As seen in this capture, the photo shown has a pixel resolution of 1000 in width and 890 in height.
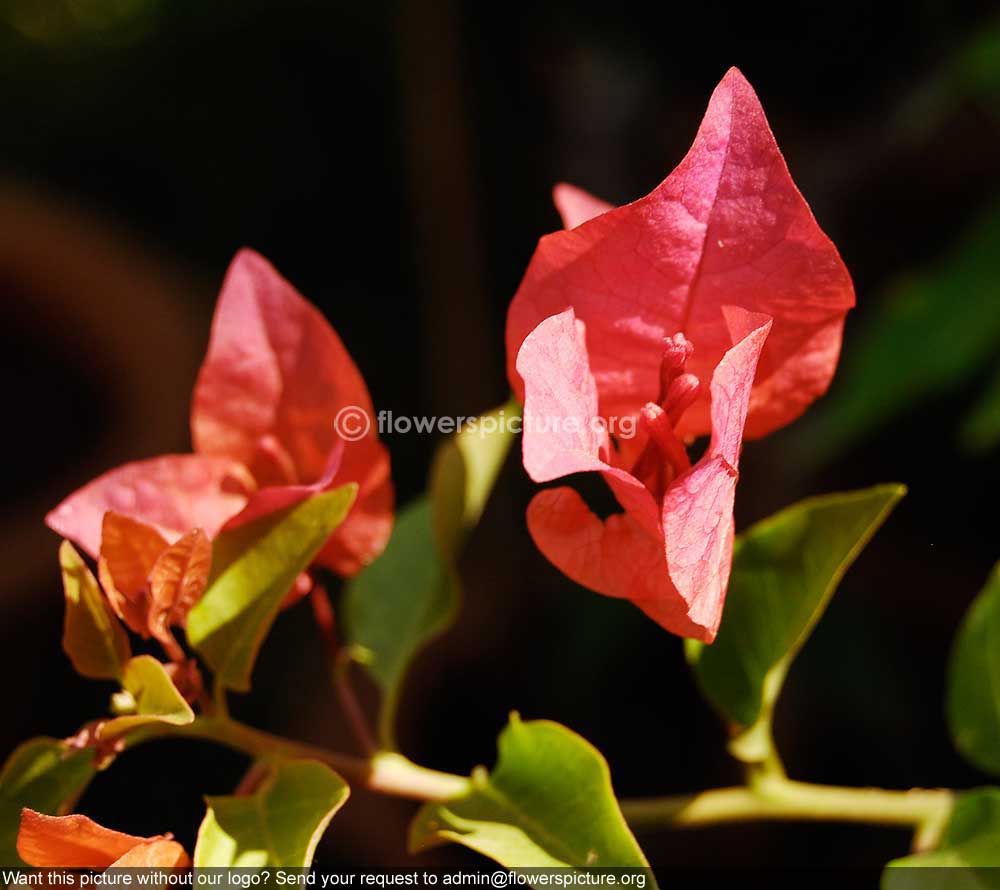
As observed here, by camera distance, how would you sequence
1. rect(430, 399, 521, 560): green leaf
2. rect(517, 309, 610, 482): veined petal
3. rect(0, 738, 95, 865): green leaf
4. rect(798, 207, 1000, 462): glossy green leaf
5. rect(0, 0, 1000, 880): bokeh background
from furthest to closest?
rect(0, 0, 1000, 880): bokeh background < rect(798, 207, 1000, 462): glossy green leaf < rect(430, 399, 521, 560): green leaf < rect(0, 738, 95, 865): green leaf < rect(517, 309, 610, 482): veined petal

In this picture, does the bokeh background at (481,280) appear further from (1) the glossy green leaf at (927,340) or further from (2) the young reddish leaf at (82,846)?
(2) the young reddish leaf at (82,846)

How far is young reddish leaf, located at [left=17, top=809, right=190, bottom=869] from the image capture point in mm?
359

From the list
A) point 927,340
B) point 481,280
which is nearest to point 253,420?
point 927,340

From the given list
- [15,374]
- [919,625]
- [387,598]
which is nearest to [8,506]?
[15,374]

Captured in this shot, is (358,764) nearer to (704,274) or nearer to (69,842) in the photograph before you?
(69,842)

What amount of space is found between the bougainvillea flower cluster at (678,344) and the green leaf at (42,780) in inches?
8.4

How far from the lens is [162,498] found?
1.57ft

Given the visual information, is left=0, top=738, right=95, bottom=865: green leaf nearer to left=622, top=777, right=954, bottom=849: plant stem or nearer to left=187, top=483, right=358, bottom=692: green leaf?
left=187, top=483, right=358, bottom=692: green leaf

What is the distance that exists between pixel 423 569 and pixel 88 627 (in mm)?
242

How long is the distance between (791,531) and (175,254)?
1280mm

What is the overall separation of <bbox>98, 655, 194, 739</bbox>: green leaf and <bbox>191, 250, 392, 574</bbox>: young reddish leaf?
0.12 m

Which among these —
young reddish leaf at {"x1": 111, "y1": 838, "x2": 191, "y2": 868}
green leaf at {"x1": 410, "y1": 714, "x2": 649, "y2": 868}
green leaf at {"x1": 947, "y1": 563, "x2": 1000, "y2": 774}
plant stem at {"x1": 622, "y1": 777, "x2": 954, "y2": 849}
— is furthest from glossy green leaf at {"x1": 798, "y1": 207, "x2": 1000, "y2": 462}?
young reddish leaf at {"x1": 111, "y1": 838, "x2": 191, "y2": 868}

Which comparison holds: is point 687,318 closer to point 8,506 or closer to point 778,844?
point 778,844

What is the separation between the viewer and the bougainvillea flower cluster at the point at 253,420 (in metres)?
0.48
